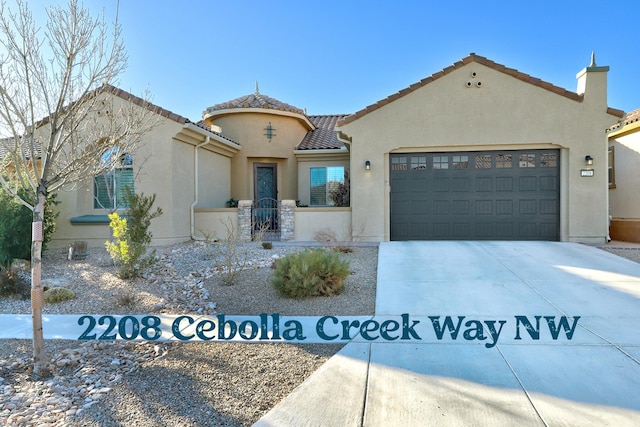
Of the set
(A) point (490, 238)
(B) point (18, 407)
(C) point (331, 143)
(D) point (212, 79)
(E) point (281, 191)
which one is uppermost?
(D) point (212, 79)

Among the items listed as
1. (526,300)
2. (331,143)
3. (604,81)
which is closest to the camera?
(526,300)

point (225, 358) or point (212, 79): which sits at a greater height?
point (212, 79)

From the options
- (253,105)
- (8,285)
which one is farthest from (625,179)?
(8,285)

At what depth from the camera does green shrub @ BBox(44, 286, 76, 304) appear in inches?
289

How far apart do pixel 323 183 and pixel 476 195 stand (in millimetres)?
6870

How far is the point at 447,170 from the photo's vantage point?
42.1 feet

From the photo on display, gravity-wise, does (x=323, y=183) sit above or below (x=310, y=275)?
above

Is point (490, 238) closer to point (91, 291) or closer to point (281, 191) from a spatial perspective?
point (281, 191)

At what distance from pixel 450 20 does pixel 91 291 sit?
12730 millimetres

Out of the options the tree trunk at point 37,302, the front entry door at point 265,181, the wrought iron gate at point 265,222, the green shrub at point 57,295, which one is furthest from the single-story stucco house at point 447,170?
the tree trunk at point 37,302

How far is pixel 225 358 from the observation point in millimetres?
4852

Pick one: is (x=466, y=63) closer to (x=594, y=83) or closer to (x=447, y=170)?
(x=447, y=170)

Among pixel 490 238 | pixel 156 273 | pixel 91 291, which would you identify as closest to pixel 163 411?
pixel 91 291

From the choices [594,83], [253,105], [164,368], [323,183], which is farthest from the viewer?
[323,183]
